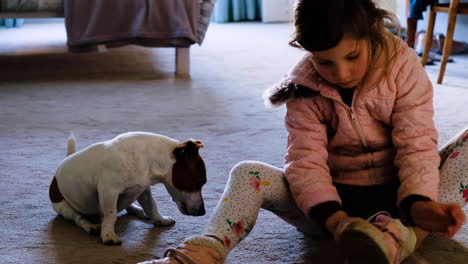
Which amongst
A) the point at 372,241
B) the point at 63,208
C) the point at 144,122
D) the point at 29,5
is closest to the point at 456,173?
the point at 372,241

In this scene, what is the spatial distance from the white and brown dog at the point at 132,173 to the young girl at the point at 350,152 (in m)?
0.08

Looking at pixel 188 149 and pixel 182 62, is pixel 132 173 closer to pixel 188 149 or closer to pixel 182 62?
pixel 188 149

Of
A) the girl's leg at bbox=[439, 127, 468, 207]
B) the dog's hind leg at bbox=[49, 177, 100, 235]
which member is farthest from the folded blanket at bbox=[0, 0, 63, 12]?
the girl's leg at bbox=[439, 127, 468, 207]

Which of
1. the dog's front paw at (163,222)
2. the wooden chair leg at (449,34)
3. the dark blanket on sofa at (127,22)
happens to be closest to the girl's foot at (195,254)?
the dog's front paw at (163,222)

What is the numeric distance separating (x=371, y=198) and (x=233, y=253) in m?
0.25

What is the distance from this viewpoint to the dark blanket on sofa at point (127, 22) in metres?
2.54

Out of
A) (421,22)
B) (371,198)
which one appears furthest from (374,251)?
(421,22)

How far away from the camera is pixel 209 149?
1.63 metres

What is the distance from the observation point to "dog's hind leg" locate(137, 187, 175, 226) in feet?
3.80

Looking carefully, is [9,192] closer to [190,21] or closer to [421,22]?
[190,21]

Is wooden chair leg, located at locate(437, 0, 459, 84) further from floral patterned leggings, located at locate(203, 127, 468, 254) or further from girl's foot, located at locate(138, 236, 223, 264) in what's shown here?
girl's foot, located at locate(138, 236, 223, 264)

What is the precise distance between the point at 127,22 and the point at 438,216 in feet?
6.36

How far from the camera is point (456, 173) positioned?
3.39ft

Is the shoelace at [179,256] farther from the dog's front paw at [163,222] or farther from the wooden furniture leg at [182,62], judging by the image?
the wooden furniture leg at [182,62]
